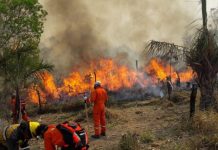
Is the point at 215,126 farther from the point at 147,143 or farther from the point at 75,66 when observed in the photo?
the point at 75,66

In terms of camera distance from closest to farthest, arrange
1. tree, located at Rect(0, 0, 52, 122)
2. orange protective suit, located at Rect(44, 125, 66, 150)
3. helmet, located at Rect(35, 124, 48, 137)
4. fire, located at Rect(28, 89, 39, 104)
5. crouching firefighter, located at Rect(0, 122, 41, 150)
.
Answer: orange protective suit, located at Rect(44, 125, 66, 150), helmet, located at Rect(35, 124, 48, 137), crouching firefighter, located at Rect(0, 122, 41, 150), tree, located at Rect(0, 0, 52, 122), fire, located at Rect(28, 89, 39, 104)

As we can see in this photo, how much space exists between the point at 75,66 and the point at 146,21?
31.7 feet

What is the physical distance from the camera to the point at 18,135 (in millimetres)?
8664

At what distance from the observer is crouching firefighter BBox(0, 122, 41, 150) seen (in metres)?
8.32

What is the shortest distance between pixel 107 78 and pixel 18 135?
2610 cm

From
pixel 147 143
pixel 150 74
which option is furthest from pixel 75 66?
pixel 147 143

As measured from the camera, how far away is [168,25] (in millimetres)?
42094

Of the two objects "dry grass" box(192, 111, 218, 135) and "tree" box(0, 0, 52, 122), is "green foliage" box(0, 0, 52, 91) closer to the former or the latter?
"tree" box(0, 0, 52, 122)

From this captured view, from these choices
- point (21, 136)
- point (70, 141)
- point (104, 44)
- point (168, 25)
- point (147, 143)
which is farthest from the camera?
point (168, 25)

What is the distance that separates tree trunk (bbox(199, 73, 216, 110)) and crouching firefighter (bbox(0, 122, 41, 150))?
25.9 feet

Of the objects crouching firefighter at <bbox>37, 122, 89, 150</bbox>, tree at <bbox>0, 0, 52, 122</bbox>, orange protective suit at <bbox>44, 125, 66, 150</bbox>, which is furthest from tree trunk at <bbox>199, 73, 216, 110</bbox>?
orange protective suit at <bbox>44, 125, 66, 150</bbox>

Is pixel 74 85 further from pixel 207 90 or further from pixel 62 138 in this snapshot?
pixel 62 138

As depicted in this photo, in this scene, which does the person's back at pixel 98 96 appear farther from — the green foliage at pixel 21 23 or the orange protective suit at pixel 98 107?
the green foliage at pixel 21 23

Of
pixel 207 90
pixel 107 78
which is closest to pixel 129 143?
pixel 207 90
